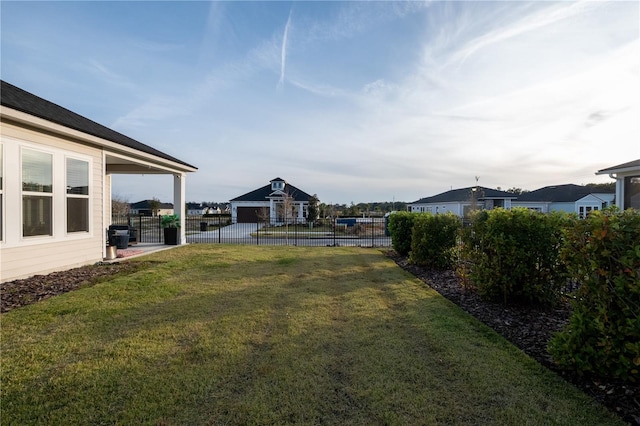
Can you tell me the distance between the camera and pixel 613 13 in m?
5.86

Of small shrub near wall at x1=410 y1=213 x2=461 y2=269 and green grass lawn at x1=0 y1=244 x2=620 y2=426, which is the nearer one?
green grass lawn at x1=0 y1=244 x2=620 y2=426

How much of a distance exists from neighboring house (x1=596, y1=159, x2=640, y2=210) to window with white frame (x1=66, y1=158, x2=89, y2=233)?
19.0 m

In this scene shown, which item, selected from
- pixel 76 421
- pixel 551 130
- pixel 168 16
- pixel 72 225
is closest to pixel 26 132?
pixel 72 225

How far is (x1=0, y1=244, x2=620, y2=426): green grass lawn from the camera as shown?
89.4 inches

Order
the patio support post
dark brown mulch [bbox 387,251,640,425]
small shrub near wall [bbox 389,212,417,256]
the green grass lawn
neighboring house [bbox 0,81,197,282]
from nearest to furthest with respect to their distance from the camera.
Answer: the green grass lawn
dark brown mulch [bbox 387,251,640,425]
neighboring house [bbox 0,81,197,282]
small shrub near wall [bbox 389,212,417,256]
the patio support post

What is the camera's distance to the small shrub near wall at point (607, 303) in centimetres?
246

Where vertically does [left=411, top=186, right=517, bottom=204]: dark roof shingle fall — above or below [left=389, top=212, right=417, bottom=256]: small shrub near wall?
above

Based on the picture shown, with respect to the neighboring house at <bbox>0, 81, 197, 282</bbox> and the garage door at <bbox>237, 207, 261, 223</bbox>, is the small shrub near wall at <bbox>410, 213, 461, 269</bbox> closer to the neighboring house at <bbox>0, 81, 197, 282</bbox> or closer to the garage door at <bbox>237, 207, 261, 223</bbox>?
the neighboring house at <bbox>0, 81, 197, 282</bbox>

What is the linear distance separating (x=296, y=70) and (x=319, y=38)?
1681mm

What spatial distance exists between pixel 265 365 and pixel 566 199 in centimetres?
4540

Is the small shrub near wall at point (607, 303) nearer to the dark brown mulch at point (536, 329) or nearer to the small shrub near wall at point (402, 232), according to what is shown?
the dark brown mulch at point (536, 329)

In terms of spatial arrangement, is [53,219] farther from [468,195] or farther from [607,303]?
[468,195]

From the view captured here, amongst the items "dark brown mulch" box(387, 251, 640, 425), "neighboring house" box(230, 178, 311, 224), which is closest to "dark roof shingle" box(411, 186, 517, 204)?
"neighboring house" box(230, 178, 311, 224)

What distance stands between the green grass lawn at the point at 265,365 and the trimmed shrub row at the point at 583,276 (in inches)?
16.6
